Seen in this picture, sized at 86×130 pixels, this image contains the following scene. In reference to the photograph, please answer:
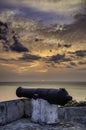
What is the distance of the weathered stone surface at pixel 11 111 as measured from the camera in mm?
9438

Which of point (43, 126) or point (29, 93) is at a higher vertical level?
→ point (29, 93)

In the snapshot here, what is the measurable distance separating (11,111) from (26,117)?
32.0 inches

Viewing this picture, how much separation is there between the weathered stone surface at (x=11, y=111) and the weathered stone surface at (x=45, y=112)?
0.77m

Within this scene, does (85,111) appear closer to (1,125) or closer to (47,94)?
(47,94)

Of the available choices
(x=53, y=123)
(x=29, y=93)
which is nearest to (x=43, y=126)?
(x=53, y=123)

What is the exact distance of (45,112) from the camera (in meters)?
9.31

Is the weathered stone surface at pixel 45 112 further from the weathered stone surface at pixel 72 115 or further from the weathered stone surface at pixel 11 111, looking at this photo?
the weathered stone surface at pixel 72 115

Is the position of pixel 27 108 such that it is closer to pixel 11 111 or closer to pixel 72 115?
pixel 11 111

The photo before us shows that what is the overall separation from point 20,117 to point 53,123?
1.37 metres

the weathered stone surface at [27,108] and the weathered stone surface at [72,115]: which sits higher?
the weathered stone surface at [27,108]

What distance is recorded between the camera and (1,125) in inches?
366

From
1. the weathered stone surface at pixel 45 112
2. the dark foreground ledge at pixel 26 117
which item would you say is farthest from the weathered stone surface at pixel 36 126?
the weathered stone surface at pixel 45 112

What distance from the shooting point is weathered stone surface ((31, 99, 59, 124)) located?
30.5ft

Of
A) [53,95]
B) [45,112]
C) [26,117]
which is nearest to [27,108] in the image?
[26,117]
